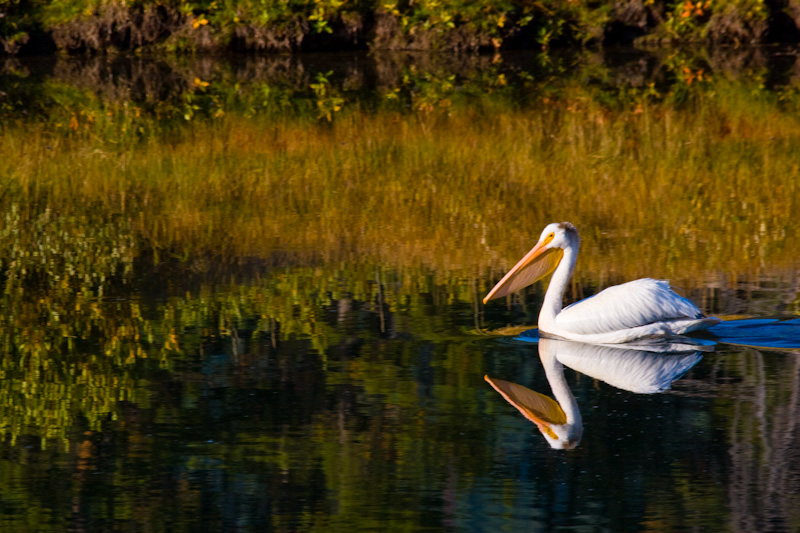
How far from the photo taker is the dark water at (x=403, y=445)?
4.90 metres

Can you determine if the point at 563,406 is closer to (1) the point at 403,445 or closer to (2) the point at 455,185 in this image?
(1) the point at 403,445

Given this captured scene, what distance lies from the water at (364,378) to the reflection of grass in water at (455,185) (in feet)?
0.21

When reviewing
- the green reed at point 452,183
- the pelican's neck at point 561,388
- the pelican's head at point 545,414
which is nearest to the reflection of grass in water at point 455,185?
the green reed at point 452,183

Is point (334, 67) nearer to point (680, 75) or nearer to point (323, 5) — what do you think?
point (323, 5)

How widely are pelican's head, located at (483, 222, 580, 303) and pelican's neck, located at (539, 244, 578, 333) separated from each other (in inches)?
2.3

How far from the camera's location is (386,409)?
6066 millimetres

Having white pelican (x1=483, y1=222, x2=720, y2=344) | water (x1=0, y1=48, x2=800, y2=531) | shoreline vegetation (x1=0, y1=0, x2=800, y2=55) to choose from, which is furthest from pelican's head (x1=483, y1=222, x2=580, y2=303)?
shoreline vegetation (x1=0, y1=0, x2=800, y2=55)

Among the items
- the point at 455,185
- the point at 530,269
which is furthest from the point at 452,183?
the point at 530,269

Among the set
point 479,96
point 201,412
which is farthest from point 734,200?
point 479,96

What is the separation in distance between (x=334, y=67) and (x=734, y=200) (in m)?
13.0

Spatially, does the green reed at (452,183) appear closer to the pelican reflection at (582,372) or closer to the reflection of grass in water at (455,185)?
the reflection of grass in water at (455,185)

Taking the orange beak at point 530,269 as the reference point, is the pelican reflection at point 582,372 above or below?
below

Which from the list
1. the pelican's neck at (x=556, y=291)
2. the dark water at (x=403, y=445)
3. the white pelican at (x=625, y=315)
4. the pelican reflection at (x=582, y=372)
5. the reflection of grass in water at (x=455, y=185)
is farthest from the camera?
the reflection of grass in water at (x=455, y=185)

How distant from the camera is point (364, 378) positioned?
21.4 ft
